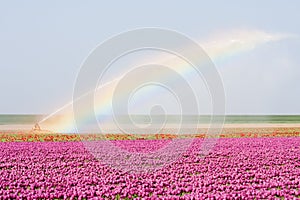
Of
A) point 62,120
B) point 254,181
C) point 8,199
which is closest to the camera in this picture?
point 8,199

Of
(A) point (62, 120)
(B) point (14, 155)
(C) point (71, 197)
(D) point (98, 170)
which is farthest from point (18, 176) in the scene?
(A) point (62, 120)

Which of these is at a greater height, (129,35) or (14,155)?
(129,35)

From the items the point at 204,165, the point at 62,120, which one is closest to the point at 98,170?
the point at 204,165

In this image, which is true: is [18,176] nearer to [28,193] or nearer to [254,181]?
[28,193]

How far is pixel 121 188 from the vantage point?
1099cm

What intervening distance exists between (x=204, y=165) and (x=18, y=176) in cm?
584

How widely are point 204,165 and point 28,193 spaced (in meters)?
6.53

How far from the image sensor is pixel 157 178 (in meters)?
12.4

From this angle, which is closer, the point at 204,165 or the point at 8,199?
the point at 8,199

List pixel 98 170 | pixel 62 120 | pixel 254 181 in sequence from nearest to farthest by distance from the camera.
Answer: pixel 254 181 → pixel 98 170 → pixel 62 120

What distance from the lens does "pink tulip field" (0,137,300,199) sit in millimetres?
10375

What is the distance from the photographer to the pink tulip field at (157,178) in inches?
408

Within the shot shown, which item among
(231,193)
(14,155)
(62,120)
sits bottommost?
(231,193)

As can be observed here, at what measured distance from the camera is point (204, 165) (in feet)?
49.7
